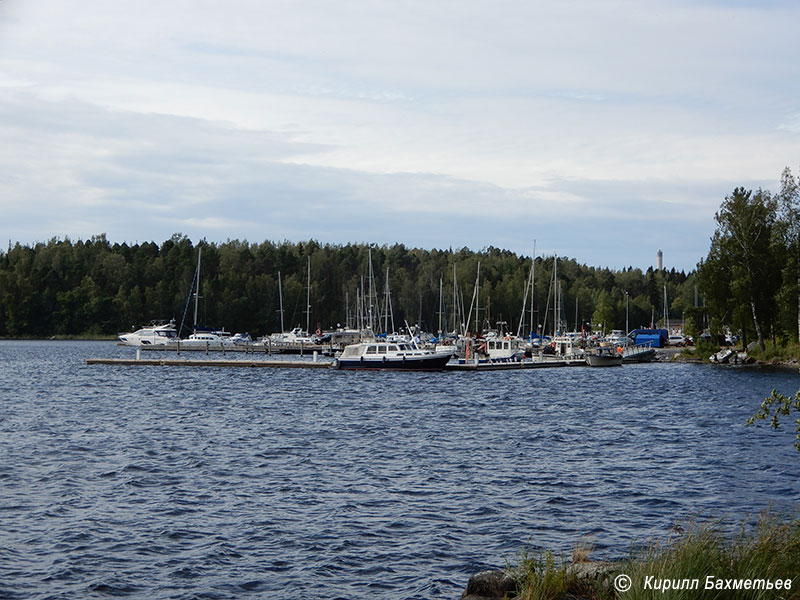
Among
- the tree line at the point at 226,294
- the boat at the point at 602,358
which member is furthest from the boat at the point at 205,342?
the boat at the point at 602,358

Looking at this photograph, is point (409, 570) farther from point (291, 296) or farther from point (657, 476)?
point (291, 296)

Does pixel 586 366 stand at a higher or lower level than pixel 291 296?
lower

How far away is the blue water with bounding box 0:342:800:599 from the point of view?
62.0ft

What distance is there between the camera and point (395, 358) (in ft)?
274

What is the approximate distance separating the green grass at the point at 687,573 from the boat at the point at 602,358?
8831cm

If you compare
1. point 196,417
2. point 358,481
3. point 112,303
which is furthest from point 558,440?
point 112,303

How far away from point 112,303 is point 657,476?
176m

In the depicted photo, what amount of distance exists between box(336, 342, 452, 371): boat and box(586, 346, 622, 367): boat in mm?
24956

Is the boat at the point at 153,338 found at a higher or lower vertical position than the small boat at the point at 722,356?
higher

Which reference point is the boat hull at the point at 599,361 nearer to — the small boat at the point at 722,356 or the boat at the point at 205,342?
the small boat at the point at 722,356

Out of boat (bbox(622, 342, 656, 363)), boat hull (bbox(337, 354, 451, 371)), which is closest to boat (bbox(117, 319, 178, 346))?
boat hull (bbox(337, 354, 451, 371))

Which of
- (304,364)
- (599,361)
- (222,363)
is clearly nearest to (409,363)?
(304,364)

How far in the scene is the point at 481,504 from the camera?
24.8 meters

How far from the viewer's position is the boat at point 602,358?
102 m
